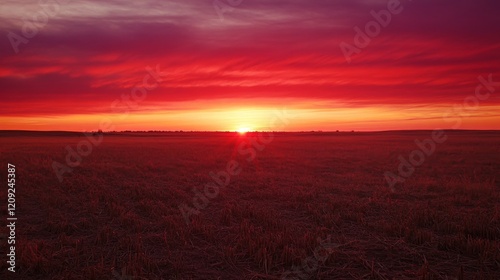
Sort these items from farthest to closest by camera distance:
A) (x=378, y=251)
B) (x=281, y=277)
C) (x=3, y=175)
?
(x=3, y=175)
(x=378, y=251)
(x=281, y=277)

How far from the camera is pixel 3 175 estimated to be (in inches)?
491

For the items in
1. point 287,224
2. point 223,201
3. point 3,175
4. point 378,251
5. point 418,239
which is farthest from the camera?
point 3,175

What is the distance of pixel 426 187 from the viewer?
11.3 metres

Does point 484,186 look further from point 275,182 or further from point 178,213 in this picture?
point 178,213

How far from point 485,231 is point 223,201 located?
632 cm

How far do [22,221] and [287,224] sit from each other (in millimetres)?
6078

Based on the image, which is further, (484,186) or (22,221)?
(484,186)

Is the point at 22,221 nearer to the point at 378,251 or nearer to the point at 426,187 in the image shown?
the point at 378,251

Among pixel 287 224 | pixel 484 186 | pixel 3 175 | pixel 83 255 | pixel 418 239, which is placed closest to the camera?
pixel 83 255

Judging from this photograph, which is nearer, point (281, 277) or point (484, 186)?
point (281, 277)

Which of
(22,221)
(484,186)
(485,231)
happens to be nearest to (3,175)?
(22,221)

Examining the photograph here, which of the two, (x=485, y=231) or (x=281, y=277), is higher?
(x=485, y=231)

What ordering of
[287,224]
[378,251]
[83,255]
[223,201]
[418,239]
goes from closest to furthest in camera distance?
[83,255] → [378,251] → [418,239] → [287,224] → [223,201]

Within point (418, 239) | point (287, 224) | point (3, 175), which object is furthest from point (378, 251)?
point (3, 175)
